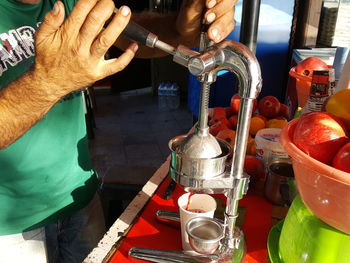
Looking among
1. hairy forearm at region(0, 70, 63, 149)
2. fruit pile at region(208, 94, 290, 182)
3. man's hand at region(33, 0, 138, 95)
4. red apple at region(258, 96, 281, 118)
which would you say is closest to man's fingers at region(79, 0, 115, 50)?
man's hand at region(33, 0, 138, 95)

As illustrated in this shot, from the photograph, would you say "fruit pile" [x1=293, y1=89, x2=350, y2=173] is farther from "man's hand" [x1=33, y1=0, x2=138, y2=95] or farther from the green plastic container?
"man's hand" [x1=33, y1=0, x2=138, y2=95]

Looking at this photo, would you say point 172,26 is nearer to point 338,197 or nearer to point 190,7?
point 190,7

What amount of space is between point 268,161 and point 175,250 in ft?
1.71

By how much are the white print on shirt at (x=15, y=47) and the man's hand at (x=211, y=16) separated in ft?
1.86

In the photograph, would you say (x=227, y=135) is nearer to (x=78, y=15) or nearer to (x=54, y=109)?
(x=54, y=109)

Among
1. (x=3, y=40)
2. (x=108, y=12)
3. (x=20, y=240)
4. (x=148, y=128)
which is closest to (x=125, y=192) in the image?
(x=20, y=240)

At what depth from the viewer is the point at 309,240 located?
74 cm

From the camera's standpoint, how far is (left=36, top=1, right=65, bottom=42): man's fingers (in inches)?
25.6

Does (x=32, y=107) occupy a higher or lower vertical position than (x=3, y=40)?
lower

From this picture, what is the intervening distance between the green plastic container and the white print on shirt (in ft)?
3.37

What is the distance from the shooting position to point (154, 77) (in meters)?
5.61

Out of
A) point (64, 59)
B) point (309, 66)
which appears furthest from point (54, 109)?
point (309, 66)

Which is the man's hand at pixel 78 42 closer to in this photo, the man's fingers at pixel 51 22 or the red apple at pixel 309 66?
the man's fingers at pixel 51 22

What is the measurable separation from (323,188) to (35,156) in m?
1.01
